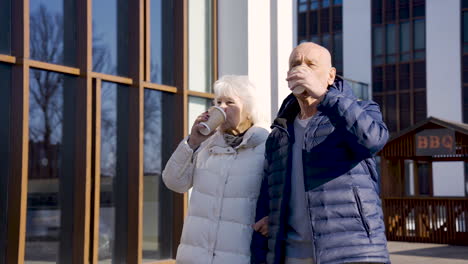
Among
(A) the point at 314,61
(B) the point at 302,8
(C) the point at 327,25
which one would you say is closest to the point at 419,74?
(C) the point at 327,25

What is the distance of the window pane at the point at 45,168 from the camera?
614 centimetres

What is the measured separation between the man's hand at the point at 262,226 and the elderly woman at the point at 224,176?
120 millimetres

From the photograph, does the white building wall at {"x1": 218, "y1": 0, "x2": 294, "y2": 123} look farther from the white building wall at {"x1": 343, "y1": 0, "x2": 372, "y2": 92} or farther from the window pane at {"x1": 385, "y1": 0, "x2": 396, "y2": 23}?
the white building wall at {"x1": 343, "y1": 0, "x2": 372, "y2": 92}

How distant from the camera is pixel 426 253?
49.5 ft

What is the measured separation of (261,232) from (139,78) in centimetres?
463

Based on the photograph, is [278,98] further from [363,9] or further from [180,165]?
[363,9]

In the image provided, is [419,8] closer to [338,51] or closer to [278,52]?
[338,51]

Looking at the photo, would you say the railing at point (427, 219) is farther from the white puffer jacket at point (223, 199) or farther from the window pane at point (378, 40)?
the window pane at point (378, 40)

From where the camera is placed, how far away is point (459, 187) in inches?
A: 1225

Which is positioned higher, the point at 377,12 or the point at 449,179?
the point at 377,12

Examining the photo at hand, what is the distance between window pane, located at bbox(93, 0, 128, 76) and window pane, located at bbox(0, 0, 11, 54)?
107 centimetres

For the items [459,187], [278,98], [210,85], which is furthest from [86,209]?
[459,187]

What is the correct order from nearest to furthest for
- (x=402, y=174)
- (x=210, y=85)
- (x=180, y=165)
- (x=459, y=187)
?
(x=180, y=165) < (x=210, y=85) < (x=402, y=174) < (x=459, y=187)

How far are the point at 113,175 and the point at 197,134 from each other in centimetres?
401
